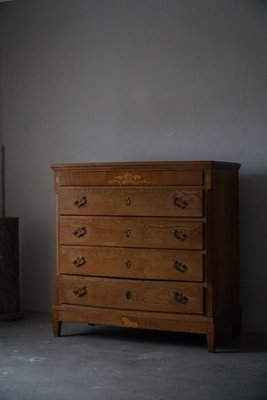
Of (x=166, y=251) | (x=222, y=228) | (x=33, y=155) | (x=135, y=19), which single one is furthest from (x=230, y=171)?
(x=33, y=155)

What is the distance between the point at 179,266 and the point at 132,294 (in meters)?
0.35

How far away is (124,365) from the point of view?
3.79 meters

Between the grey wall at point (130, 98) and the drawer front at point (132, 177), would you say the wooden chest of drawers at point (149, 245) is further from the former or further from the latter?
the grey wall at point (130, 98)

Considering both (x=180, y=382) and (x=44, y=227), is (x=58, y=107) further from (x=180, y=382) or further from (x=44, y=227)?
(x=180, y=382)

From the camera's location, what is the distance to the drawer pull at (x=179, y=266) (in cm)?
413

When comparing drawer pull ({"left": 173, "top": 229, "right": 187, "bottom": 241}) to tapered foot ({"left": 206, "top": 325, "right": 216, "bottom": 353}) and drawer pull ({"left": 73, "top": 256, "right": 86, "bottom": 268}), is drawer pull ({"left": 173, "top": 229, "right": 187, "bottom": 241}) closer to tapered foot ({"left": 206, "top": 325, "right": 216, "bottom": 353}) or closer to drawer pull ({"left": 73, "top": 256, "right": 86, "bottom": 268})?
tapered foot ({"left": 206, "top": 325, "right": 216, "bottom": 353})

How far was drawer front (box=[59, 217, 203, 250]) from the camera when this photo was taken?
163 inches

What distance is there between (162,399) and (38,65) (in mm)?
3115

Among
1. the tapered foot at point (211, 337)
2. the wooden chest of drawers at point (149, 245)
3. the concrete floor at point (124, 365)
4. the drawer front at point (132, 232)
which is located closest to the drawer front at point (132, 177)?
the wooden chest of drawers at point (149, 245)

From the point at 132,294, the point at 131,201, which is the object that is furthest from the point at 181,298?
the point at 131,201

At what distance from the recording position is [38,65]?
5.44 metres

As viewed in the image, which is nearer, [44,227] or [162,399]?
[162,399]

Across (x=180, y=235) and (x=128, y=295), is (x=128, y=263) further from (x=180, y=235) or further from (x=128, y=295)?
(x=180, y=235)

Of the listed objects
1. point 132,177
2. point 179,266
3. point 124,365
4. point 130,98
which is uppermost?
point 130,98
